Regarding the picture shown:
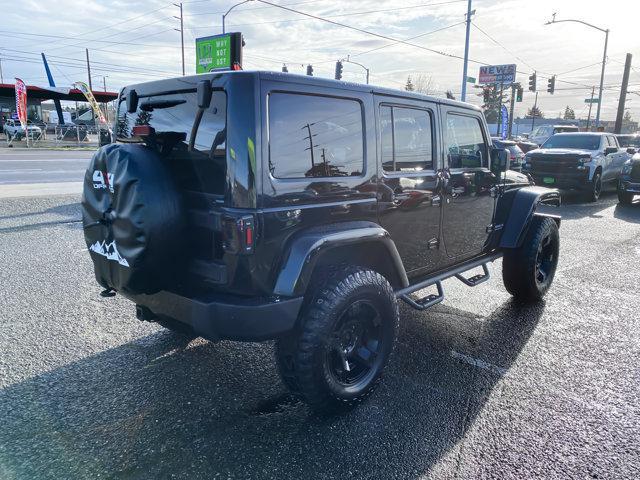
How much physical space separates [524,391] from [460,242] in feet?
4.50

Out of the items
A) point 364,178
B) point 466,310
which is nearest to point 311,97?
point 364,178

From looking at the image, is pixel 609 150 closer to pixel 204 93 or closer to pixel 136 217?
pixel 204 93

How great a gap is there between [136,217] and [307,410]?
1.57 meters

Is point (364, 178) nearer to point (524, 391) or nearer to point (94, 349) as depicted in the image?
point (524, 391)

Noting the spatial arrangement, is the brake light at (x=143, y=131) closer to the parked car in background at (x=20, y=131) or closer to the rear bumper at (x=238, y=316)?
the rear bumper at (x=238, y=316)

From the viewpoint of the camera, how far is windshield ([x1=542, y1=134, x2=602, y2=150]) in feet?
43.5

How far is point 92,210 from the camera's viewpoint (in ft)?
8.86

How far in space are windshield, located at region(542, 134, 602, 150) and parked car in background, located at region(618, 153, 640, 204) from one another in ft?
4.68

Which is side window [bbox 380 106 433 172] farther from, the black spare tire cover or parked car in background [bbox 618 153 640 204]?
parked car in background [bbox 618 153 640 204]

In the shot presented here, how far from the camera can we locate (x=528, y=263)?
452 cm

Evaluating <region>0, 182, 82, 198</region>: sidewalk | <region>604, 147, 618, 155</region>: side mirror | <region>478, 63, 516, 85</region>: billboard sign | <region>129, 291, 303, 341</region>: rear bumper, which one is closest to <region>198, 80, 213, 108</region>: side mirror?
<region>129, 291, 303, 341</region>: rear bumper

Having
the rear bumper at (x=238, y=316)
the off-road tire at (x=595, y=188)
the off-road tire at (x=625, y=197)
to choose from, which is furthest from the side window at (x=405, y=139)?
the off-road tire at (x=595, y=188)

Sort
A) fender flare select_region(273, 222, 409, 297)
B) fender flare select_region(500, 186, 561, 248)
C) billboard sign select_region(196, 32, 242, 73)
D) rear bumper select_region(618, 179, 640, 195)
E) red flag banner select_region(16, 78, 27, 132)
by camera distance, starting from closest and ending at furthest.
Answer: fender flare select_region(273, 222, 409, 297), fender flare select_region(500, 186, 561, 248), rear bumper select_region(618, 179, 640, 195), billboard sign select_region(196, 32, 242, 73), red flag banner select_region(16, 78, 27, 132)

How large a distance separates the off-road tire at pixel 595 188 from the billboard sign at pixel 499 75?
2993cm
